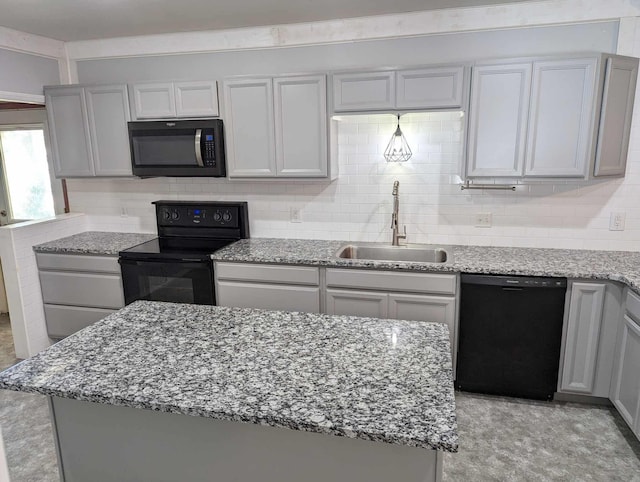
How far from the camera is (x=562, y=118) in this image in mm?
2789

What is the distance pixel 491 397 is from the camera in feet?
9.71

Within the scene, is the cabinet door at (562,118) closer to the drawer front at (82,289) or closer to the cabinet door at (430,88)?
the cabinet door at (430,88)

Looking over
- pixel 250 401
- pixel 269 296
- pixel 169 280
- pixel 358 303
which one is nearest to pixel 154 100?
pixel 169 280

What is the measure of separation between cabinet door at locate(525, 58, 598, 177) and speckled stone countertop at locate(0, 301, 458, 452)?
5.32ft

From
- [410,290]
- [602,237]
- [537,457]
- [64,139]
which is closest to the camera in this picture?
[537,457]

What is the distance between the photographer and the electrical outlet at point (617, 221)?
309 centimetres

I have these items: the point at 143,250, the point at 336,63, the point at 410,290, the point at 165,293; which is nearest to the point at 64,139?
the point at 143,250

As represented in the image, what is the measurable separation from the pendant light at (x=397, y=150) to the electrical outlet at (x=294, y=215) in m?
0.87

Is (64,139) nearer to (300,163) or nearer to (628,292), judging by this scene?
(300,163)

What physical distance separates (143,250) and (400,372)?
257 centimetres

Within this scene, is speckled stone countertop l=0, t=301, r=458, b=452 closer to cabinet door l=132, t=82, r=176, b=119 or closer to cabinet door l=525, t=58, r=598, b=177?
cabinet door l=525, t=58, r=598, b=177

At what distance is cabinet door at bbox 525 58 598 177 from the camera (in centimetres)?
272

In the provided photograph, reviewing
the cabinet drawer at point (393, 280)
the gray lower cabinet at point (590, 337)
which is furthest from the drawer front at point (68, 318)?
the gray lower cabinet at point (590, 337)

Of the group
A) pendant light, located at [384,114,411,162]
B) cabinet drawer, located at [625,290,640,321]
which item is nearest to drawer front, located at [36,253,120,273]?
pendant light, located at [384,114,411,162]
